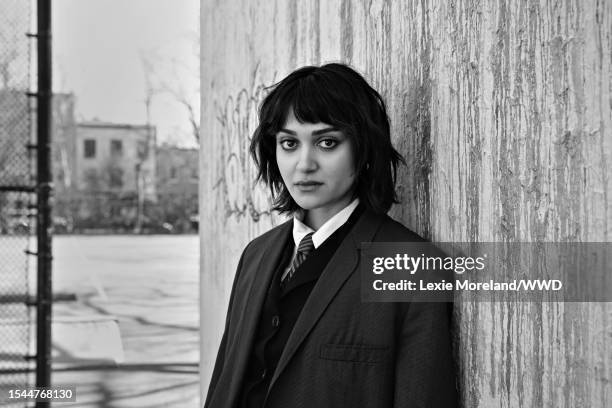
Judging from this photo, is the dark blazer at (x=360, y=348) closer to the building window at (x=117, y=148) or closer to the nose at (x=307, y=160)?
the nose at (x=307, y=160)

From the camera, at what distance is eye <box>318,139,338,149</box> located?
1865mm

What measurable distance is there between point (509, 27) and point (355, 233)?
62 centimetres

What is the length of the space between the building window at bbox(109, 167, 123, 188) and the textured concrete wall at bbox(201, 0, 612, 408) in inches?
1404

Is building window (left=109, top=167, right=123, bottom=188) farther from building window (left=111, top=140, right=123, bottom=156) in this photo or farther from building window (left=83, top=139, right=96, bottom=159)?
building window (left=83, top=139, right=96, bottom=159)

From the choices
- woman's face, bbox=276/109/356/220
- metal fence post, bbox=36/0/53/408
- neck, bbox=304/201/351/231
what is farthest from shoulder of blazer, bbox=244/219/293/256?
metal fence post, bbox=36/0/53/408

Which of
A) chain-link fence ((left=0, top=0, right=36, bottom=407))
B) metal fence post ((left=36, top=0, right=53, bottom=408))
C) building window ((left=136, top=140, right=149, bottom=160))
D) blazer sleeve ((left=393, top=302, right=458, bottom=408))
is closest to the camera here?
blazer sleeve ((left=393, top=302, right=458, bottom=408))

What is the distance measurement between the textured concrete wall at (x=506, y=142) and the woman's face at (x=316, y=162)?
0.26 m

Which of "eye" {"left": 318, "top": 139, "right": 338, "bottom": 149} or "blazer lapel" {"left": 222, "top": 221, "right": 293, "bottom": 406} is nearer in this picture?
"eye" {"left": 318, "top": 139, "right": 338, "bottom": 149}

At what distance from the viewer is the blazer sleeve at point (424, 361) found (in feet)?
5.34

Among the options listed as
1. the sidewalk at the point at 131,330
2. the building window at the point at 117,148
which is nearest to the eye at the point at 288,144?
the sidewalk at the point at 131,330

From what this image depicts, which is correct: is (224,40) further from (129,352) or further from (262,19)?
(129,352)

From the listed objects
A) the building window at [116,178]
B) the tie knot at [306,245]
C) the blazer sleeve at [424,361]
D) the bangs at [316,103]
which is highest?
the building window at [116,178]

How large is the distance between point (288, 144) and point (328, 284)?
388mm

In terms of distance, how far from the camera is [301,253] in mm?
1996
